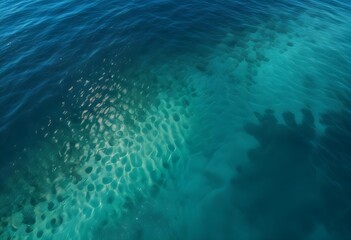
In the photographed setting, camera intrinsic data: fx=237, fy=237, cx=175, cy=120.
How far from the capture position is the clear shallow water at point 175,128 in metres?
12.2

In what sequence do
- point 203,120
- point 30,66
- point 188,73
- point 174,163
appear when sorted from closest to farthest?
point 174,163 → point 203,120 → point 188,73 → point 30,66

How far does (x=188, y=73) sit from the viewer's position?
19.9 metres

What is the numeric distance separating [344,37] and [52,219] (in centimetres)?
3033

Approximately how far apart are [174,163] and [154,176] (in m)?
1.44

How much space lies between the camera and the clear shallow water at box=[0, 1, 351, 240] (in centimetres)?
1221

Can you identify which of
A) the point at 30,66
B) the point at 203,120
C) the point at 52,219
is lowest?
the point at 52,219

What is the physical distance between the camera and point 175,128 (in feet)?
52.5

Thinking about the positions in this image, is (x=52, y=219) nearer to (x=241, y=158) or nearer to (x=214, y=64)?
(x=241, y=158)

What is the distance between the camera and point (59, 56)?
22.0 meters

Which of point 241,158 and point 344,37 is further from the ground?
point 344,37

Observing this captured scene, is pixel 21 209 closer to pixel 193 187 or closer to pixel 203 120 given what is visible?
pixel 193 187

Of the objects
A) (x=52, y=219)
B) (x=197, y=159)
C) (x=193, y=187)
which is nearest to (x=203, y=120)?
(x=197, y=159)

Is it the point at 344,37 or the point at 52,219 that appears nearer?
the point at 52,219

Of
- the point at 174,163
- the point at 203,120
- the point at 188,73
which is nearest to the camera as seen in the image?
the point at 174,163
